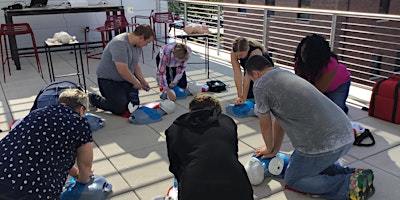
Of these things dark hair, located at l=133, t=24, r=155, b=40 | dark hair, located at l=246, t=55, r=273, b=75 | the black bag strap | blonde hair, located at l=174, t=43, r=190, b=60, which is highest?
dark hair, located at l=133, t=24, r=155, b=40

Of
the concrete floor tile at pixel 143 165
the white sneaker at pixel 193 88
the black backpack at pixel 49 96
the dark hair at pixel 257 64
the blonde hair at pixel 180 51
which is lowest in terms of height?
the concrete floor tile at pixel 143 165

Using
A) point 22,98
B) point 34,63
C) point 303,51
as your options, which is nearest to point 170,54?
point 303,51

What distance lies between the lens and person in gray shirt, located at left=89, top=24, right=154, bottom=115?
157 inches

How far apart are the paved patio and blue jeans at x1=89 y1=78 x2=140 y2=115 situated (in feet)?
0.38

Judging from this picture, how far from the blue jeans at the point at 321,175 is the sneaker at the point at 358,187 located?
0.03 m

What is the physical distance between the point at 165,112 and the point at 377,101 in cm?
236

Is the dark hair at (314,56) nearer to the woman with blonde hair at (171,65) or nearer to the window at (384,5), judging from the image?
the woman with blonde hair at (171,65)

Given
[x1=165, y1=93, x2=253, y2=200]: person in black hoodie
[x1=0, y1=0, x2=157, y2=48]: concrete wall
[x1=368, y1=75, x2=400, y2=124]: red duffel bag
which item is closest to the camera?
[x1=165, y1=93, x2=253, y2=200]: person in black hoodie

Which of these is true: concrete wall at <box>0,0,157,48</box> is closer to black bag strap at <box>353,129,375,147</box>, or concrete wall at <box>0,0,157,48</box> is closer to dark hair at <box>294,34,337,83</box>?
dark hair at <box>294,34,337,83</box>

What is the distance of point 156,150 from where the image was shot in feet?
10.9

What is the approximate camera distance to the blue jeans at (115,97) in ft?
13.6

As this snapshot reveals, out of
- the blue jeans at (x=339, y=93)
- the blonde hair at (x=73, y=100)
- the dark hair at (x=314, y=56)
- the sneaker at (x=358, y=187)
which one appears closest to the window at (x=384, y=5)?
the blue jeans at (x=339, y=93)

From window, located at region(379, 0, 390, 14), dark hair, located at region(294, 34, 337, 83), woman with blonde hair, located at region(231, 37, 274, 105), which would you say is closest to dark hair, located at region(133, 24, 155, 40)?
woman with blonde hair, located at region(231, 37, 274, 105)

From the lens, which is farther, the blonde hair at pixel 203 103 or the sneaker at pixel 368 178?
the sneaker at pixel 368 178
